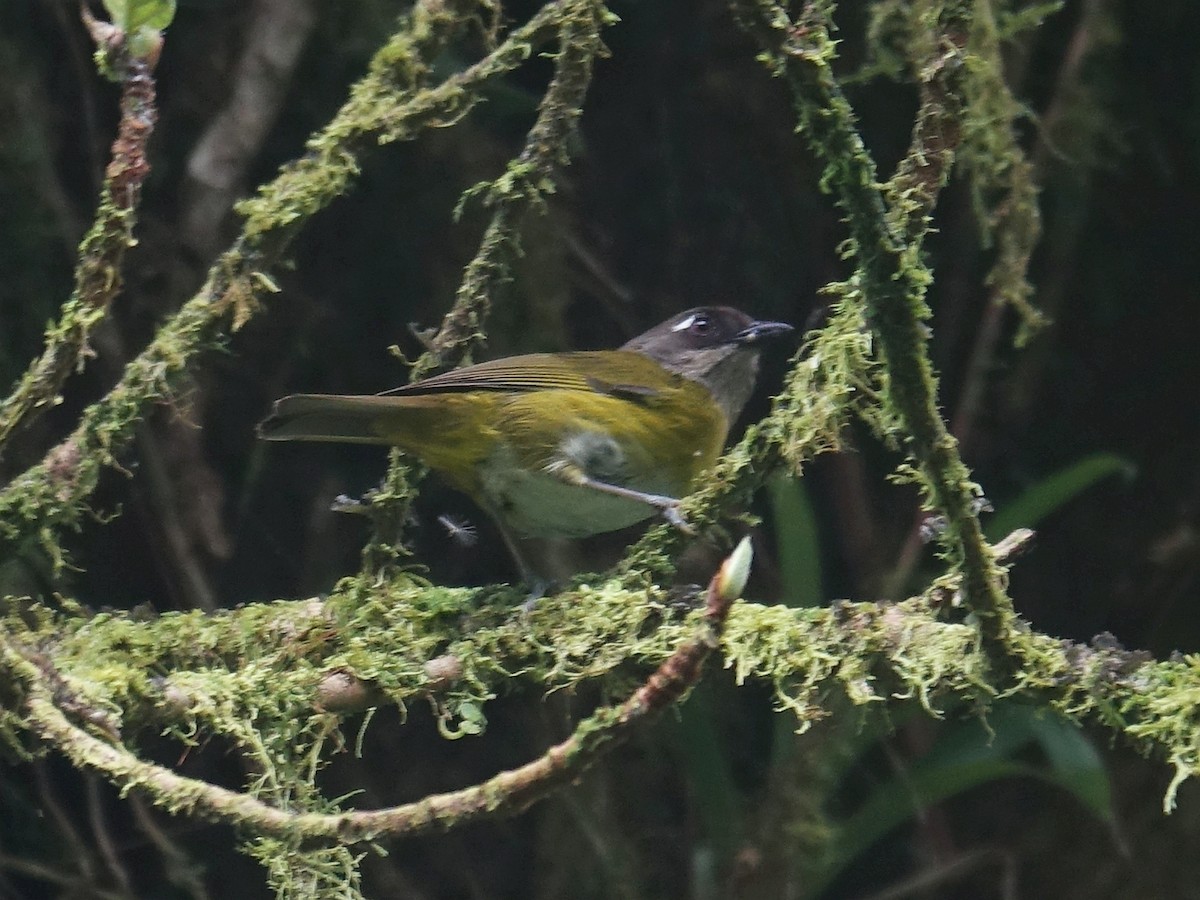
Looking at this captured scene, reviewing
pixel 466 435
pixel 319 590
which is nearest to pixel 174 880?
pixel 319 590

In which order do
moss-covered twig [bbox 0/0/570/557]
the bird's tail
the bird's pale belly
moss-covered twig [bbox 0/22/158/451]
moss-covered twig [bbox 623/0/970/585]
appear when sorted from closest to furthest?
moss-covered twig [bbox 623/0/970/585] → moss-covered twig [bbox 0/22/158/451] → moss-covered twig [bbox 0/0/570/557] → the bird's tail → the bird's pale belly

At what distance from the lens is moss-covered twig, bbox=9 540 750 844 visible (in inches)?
48.0

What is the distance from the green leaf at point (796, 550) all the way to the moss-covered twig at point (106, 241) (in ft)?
5.67

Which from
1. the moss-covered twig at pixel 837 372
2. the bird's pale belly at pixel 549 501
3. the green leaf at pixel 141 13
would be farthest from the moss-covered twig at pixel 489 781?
the bird's pale belly at pixel 549 501

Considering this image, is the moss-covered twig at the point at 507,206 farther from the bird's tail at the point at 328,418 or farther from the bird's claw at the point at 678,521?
the bird's claw at the point at 678,521

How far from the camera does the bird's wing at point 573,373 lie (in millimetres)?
2740

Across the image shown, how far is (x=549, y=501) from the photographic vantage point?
2.76 metres

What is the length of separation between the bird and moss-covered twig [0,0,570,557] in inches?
9.2

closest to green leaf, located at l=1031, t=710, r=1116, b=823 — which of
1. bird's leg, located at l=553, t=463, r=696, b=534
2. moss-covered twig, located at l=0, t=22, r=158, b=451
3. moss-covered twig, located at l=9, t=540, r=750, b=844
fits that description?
bird's leg, located at l=553, t=463, r=696, b=534

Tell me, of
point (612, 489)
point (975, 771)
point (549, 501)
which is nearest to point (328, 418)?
point (549, 501)

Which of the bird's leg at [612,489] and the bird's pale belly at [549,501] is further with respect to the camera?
the bird's pale belly at [549,501]

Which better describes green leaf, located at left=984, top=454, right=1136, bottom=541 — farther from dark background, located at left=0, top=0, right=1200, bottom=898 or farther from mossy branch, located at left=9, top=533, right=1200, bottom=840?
mossy branch, located at left=9, top=533, right=1200, bottom=840

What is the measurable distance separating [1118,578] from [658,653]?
241cm

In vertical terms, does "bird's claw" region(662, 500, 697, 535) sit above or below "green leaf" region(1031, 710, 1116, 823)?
above
